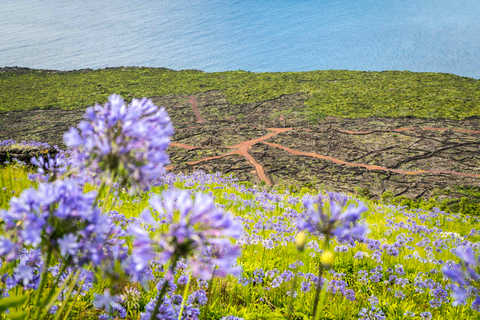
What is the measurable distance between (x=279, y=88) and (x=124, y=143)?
89.9 feet

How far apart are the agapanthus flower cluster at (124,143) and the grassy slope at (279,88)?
64.8 ft

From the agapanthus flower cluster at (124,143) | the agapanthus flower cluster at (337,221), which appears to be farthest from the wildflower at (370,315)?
the agapanthus flower cluster at (124,143)

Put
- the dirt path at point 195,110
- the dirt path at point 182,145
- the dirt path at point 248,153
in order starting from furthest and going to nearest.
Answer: the dirt path at point 195,110 < the dirt path at point 182,145 < the dirt path at point 248,153

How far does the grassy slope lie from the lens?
68.0ft

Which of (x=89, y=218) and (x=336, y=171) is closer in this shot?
A: (x=89, y=218)

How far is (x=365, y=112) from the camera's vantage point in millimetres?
20438

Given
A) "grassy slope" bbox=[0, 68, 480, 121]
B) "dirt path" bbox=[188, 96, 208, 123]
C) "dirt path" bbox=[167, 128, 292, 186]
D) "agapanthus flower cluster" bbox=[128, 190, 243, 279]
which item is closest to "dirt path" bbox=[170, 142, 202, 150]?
"dirt path" bbox=[167, 128, 292, 186]

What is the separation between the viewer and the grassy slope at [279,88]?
68.0 ft

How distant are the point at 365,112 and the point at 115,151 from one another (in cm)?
2175

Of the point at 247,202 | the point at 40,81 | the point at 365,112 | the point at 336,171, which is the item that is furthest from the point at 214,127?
the point at 40,81

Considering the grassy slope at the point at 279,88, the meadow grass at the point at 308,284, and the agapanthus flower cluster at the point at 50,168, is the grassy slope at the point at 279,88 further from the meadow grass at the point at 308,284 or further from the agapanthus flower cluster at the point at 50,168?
the agapanthus flower cluster at the point at 50,168

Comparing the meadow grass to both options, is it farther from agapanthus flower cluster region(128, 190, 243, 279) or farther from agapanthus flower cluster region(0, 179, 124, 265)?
agapanthus flower cluster region(128, 190, 243, 279)

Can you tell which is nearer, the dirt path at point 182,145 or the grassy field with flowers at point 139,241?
the grassy field with flowers at point 139,241

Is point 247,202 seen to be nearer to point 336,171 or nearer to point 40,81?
point 336,171
